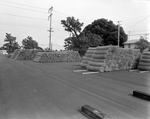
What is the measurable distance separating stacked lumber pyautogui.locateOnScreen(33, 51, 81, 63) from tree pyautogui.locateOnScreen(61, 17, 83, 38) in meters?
15.8

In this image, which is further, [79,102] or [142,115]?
[79,102]

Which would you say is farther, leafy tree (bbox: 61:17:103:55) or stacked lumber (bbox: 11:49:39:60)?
leafy tree (bbox: 61:17:103:55)

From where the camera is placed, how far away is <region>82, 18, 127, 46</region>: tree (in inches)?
1342

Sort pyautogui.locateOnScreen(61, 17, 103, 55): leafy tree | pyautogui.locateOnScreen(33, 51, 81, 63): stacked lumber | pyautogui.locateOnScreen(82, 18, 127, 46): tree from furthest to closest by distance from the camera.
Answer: pyautogui.locateOnScreen(82, 18, 127, 46): tree < pyautogui.locateOnScreen(61, 17, 103, 55): leafy tree < pyautogui.locateOnScreen(33, 51, 81, 63): stacked lumber

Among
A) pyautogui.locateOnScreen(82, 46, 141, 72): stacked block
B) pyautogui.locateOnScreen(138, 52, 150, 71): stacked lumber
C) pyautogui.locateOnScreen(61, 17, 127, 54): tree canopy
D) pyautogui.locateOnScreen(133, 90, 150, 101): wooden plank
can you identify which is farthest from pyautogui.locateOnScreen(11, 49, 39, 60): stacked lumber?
pyautogui.locateOnScreen(133, 90, 150, 101): wooden plank

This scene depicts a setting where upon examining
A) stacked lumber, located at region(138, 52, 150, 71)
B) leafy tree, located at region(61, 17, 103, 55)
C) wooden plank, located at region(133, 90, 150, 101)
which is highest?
leafy tree, located at region(61, 17, 103, 55)

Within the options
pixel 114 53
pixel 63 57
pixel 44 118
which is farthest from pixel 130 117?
pixel 63 57

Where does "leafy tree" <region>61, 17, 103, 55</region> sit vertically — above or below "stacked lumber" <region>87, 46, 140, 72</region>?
above

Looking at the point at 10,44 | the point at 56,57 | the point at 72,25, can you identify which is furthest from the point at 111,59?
the point at 10,44

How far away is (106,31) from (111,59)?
29.1 metres

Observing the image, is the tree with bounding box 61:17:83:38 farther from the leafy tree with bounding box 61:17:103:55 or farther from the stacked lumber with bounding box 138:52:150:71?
the stacked lumber with bounding box 138:52:150:71

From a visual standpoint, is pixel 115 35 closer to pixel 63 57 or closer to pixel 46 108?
pixel 63 57

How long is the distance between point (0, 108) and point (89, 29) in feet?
120

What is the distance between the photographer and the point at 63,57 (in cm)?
1884
